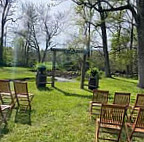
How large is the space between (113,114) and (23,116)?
253cm

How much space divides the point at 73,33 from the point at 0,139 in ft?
74.6

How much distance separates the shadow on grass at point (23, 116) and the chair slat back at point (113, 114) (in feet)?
6.15

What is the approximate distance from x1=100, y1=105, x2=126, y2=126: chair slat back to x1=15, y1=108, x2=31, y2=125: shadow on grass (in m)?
1.88

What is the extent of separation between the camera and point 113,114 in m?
4.14

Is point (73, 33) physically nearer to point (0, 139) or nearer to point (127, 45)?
point (127, 45)

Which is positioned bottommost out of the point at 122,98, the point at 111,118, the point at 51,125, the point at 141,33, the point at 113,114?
the point at 51,125

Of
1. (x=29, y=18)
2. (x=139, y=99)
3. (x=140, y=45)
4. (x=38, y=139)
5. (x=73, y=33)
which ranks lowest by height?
(x=38, y=139)

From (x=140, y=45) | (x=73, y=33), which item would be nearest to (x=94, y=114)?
(x=140, y=45)

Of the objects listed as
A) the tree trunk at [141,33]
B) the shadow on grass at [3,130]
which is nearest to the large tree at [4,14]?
the tree trunk at [141,33]

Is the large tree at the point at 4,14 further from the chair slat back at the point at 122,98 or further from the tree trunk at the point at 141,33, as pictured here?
the chair slat back at the point at 122,98

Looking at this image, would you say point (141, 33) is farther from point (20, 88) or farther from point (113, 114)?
point (113, 114)

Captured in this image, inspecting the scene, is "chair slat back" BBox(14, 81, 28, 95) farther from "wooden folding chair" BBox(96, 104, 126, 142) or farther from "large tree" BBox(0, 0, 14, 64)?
"large tree" BBox(0, 0, 14, 64)

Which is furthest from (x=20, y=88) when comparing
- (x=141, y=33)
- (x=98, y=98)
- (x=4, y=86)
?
(x=141, y=33)

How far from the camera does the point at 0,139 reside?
404 centimetres
